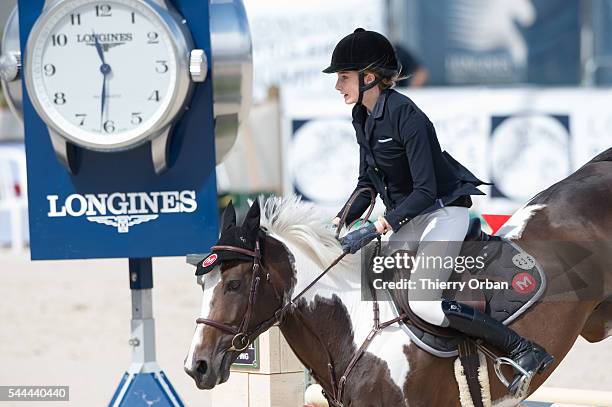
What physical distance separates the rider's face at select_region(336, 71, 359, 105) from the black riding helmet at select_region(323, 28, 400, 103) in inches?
0.8

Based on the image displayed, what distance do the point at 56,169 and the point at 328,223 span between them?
4.09ft

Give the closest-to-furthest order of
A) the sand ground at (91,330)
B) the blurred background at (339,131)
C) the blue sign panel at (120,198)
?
the blue sign panel at (120,198) < the sand ground at (91,330) < the blurred background at (339,131)

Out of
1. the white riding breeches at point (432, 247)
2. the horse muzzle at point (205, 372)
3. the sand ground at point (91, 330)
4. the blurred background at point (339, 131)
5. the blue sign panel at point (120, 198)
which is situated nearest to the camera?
the horse muzzle at point (205, 372)

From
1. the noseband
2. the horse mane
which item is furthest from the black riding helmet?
the noseband

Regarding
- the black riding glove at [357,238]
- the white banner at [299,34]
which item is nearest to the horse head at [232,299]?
the black riding glove at [357,238]

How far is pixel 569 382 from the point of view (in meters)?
6.59

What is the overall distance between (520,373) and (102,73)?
213 centimetres

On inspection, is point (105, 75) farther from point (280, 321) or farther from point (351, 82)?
point (280, 321)

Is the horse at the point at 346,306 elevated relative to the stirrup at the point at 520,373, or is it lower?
elevated

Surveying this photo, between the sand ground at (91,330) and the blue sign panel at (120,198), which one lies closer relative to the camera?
the blue sign panel at (120,198)

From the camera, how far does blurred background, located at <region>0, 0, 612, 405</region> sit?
8125mm

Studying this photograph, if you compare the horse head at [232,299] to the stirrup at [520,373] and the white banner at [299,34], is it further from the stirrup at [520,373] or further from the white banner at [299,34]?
the white banner at [299,34]

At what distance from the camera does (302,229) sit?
3.98 meters

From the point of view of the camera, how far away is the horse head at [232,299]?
12.3 feet
